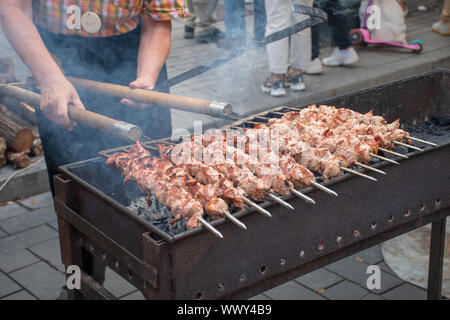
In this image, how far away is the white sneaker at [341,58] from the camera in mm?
8133

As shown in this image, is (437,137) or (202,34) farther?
(202,34)

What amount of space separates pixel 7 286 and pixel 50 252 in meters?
0.51

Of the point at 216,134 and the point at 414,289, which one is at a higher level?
the point at 216,134

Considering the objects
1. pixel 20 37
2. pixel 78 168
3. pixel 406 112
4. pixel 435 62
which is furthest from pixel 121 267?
pixel 435 62

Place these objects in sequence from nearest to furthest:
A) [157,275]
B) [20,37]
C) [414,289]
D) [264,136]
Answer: [157,275] → [264,136] → [20,37] → [414,289]

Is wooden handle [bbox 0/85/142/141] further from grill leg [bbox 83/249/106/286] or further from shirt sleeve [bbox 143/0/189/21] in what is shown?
shirt sleeve [bbox 143/0/189/21]

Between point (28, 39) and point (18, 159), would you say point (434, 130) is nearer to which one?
point (28, 39)

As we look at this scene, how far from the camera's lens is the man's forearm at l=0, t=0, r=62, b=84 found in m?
3.04

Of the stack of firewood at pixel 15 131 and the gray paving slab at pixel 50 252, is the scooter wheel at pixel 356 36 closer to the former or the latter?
the stack of firewood at pixel 15 131

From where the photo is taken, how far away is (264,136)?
2.85 metres

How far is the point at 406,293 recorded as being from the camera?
3791mm

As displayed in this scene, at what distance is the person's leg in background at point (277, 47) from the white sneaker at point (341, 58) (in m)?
1.56

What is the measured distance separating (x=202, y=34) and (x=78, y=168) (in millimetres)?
7292

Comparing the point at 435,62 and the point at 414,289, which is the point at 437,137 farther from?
the point at 435,62
